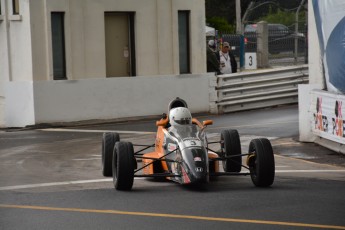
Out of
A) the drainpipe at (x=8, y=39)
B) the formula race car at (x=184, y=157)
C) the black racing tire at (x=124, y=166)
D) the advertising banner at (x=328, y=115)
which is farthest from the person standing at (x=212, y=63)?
the black racing tire at (x=124, y=166)

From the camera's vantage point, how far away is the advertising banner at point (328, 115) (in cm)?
1736

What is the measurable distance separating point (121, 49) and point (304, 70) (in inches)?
225

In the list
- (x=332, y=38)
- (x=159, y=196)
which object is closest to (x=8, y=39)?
→ (x=332, y=38)

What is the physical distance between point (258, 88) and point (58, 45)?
6.01 meters

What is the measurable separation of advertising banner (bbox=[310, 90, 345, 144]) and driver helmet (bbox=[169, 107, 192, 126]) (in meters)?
4.36

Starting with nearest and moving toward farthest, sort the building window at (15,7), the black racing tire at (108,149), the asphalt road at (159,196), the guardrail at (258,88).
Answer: the asphalt road at (159,196)
the black racing tire at (108,149)
the building window at (15,7)
the guardrail at (258,88)

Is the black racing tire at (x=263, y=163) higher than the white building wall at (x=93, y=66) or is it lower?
lower

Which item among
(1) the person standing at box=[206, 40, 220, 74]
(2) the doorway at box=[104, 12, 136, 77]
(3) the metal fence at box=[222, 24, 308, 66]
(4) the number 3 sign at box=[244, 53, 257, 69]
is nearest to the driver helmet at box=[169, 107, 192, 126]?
(2) the doorway at box=[104, 12, 136, 77]

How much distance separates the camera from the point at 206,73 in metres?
26.4

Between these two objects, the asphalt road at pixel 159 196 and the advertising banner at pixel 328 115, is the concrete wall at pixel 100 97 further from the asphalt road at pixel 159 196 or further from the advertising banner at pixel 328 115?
the advertising banner at pixel 328 115

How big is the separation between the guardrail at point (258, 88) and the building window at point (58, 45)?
4491 millimetres

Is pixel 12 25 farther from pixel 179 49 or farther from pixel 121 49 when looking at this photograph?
pixel 179 49

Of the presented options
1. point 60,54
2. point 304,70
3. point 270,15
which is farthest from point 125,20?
point 270,15

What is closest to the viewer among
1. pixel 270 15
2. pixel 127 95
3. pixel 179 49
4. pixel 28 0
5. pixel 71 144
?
pixel 71 144
